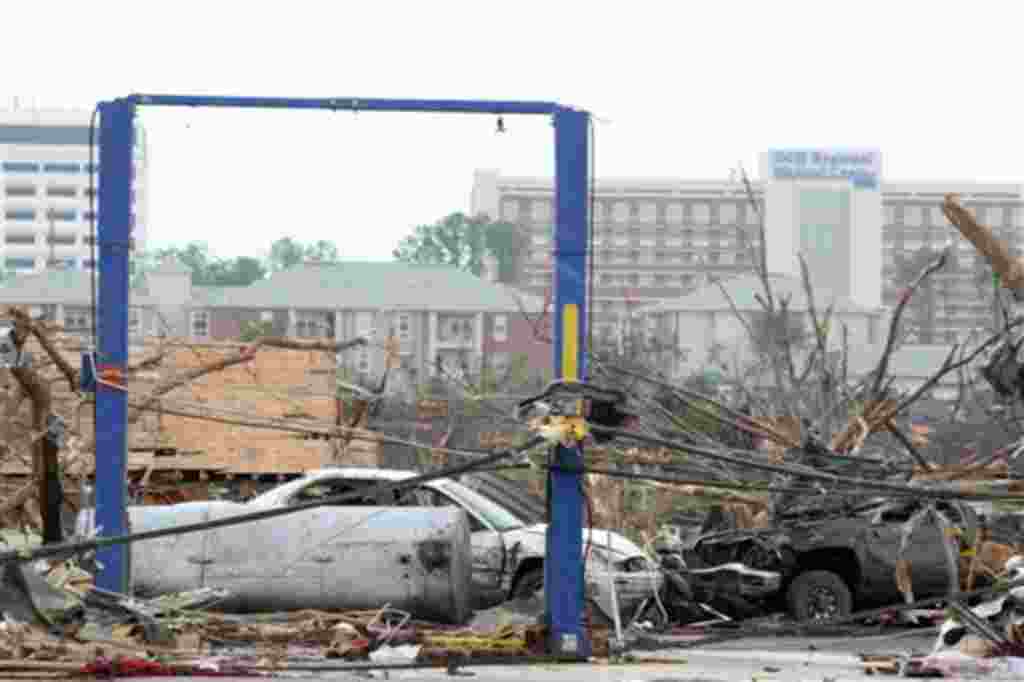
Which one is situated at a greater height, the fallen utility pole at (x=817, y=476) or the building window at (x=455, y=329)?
the fallen utility pole at (x=817, y=476)

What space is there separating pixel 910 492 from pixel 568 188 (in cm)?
277

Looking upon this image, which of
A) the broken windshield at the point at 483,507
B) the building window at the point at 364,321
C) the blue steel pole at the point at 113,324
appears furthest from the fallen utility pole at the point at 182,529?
the building window at the point at 364,321

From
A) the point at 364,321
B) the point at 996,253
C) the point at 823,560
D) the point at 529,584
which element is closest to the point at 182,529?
the point at 996,253

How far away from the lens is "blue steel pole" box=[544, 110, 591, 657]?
13.7 metres

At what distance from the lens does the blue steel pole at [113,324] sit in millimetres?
13898

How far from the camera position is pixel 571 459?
44.6 feet

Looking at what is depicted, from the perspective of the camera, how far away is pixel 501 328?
136875 mm

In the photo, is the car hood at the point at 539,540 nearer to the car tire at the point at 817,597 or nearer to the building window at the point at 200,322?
the car tire at the point at 817,597

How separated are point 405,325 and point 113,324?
117 metres

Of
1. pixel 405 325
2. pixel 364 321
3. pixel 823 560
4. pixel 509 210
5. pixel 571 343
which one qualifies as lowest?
pixel 405 325

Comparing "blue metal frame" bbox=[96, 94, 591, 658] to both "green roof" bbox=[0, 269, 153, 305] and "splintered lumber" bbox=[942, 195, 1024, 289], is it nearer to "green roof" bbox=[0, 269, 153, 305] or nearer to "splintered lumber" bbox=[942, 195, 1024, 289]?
"splintered lumber" bbox=[942, 195, 1024, 289]

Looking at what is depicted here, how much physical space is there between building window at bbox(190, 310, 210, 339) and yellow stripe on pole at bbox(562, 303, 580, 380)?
115 m

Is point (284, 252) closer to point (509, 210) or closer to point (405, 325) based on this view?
point (509, 210)

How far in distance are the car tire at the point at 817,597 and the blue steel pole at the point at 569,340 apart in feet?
26.3
